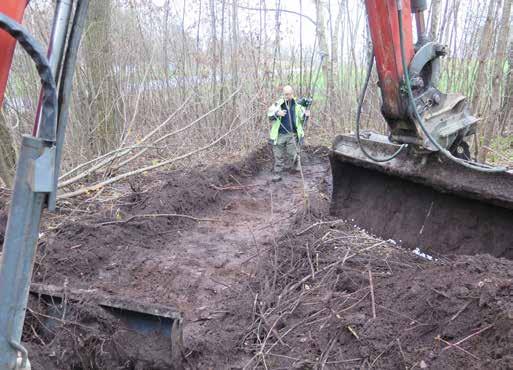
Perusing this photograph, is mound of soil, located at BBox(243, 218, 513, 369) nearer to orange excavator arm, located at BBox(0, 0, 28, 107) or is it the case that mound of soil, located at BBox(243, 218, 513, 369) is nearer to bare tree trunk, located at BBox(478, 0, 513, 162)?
orange excavator arm, located at BBox(0, 0, 28, 107)

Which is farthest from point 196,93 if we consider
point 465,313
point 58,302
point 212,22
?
point 465,313

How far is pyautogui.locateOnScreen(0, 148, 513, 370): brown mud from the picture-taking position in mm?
3238

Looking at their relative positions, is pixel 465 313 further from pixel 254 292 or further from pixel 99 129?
pixel 99 129

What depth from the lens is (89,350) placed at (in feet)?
11.1

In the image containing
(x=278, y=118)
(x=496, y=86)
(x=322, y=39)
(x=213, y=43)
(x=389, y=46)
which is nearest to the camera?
(x=389, y=46)

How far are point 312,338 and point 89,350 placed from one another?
1.54m

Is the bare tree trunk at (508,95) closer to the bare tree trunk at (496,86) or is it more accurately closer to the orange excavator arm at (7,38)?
the bare tree trunk at (496,86)

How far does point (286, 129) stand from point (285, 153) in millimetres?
539

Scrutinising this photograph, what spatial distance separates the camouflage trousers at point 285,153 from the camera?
Result: 9.17 m

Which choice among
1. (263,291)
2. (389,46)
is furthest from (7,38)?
(263,291)

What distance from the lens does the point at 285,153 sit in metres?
9.38

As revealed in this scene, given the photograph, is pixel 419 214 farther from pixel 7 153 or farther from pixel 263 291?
pixel 7 153

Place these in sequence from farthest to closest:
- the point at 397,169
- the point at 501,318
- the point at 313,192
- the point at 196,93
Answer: the point at 196,93 < the point at 313,192 < the point at 397,169 < the point at 501,318

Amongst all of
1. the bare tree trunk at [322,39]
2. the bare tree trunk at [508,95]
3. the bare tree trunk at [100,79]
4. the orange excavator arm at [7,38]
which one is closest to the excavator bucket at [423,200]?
the orange excavator arm at [7,38]
